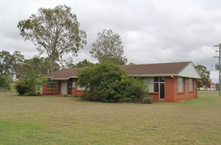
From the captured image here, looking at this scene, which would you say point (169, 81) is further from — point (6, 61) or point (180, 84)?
point (6, 61)

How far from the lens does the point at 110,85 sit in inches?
725

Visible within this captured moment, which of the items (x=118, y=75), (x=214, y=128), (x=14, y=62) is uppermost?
(x=14, y=62)

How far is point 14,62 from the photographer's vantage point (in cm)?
6500

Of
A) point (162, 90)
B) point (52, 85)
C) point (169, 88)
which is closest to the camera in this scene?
point (169, 88)

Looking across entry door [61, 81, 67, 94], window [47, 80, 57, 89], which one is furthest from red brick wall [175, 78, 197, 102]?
window [47, 80, 57, 89]

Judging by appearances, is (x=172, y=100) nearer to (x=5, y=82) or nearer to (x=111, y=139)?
(x=111, y=139)

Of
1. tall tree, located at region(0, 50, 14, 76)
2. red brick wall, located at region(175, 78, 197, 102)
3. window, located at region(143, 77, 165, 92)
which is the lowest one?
red brick wall, located at region(175, 78, 197, 102)

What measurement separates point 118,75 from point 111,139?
13.1 metres

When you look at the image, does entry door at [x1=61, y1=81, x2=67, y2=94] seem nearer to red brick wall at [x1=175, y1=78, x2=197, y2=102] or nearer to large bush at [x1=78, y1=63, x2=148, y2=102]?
large bush at [x1=78, y1=63, x2=148, y2=102]

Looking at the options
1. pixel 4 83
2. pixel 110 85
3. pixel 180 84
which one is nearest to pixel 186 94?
pixel 180 84

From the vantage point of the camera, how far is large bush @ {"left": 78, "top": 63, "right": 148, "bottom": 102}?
59.4 feet

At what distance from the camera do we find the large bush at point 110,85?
59.4 ft

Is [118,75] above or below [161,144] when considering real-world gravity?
above

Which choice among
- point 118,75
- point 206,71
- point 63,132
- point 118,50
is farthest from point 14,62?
point 63,132
